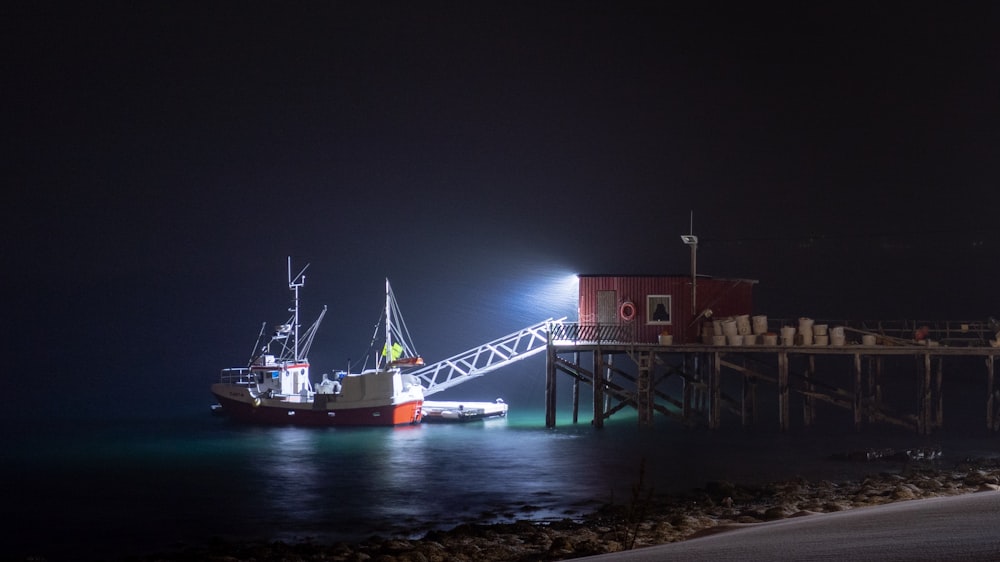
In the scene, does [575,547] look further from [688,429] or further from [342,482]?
[688,429]

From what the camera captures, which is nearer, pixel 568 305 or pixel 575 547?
pixel 575 547

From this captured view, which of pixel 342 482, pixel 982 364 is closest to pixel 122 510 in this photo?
pixel 342 482

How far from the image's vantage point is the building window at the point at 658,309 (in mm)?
44250

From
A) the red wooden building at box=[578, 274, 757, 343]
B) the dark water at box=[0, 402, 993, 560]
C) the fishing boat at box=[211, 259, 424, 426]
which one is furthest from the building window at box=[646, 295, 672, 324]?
the fishing boat at box=[211, 259, 424, 426]

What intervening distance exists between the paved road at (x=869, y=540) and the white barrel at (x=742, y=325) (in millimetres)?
25889

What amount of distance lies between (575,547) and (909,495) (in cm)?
897

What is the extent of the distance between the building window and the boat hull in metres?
12.6

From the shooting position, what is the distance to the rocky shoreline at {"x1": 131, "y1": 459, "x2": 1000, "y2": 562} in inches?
731

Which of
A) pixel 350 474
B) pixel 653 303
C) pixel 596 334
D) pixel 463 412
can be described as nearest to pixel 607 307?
pixel 596 334

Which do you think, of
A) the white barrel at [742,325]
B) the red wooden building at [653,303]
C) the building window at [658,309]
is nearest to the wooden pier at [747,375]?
the red wooden building at [653,303]

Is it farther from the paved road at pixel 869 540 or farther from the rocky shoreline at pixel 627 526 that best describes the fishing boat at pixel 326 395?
the paved road at pixel 869 540

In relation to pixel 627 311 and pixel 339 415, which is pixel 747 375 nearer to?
pixel 627 311

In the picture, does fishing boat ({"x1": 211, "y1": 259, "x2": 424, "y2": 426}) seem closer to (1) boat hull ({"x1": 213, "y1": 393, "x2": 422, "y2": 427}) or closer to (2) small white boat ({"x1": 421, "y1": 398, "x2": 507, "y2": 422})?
(1) boat hull ({"x1": 213, "y1": 393, "x2": 422, "y2": 427})

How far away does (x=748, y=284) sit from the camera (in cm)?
4703
